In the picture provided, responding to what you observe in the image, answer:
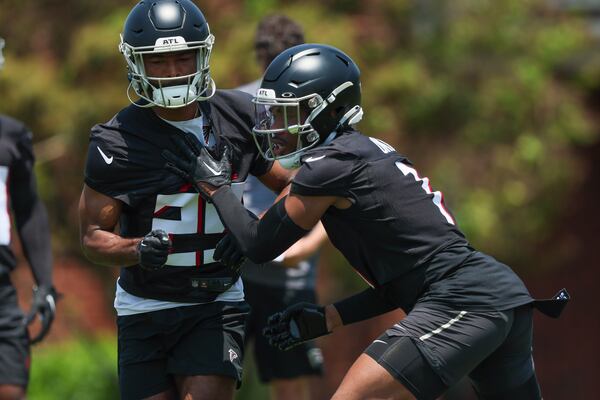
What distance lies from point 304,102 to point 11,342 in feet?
7.46

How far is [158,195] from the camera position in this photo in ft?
14.6

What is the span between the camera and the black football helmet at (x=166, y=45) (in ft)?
14.4

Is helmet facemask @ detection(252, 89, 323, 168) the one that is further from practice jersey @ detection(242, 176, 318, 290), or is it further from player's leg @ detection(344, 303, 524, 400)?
practice jersey @ detection(242, 176, 318, 290)

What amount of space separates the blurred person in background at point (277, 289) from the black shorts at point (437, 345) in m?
1.89

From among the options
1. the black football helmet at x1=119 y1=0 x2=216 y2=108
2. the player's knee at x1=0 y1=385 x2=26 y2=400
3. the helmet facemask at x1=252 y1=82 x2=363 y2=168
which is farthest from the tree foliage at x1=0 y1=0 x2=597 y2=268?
the helmet facemask at x1=252 y1=82 x2=363 y2=168

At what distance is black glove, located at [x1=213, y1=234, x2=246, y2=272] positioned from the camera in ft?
14.2

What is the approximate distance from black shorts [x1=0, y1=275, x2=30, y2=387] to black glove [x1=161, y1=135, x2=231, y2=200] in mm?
1751

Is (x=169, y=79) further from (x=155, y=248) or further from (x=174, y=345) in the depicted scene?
(x=174, y=345)

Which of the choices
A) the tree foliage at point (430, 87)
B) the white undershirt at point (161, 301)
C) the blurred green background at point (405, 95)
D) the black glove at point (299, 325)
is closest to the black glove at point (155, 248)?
the white undershirt at point (161, 301)

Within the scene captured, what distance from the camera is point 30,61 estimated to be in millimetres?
9383

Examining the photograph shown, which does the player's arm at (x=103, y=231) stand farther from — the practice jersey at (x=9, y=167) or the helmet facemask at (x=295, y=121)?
the practice jersey at (x=9, y=167)

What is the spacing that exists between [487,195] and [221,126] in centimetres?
503

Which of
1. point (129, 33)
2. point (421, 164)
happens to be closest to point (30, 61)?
point (421, 164)


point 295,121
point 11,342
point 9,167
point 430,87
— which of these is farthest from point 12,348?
point 430,87
